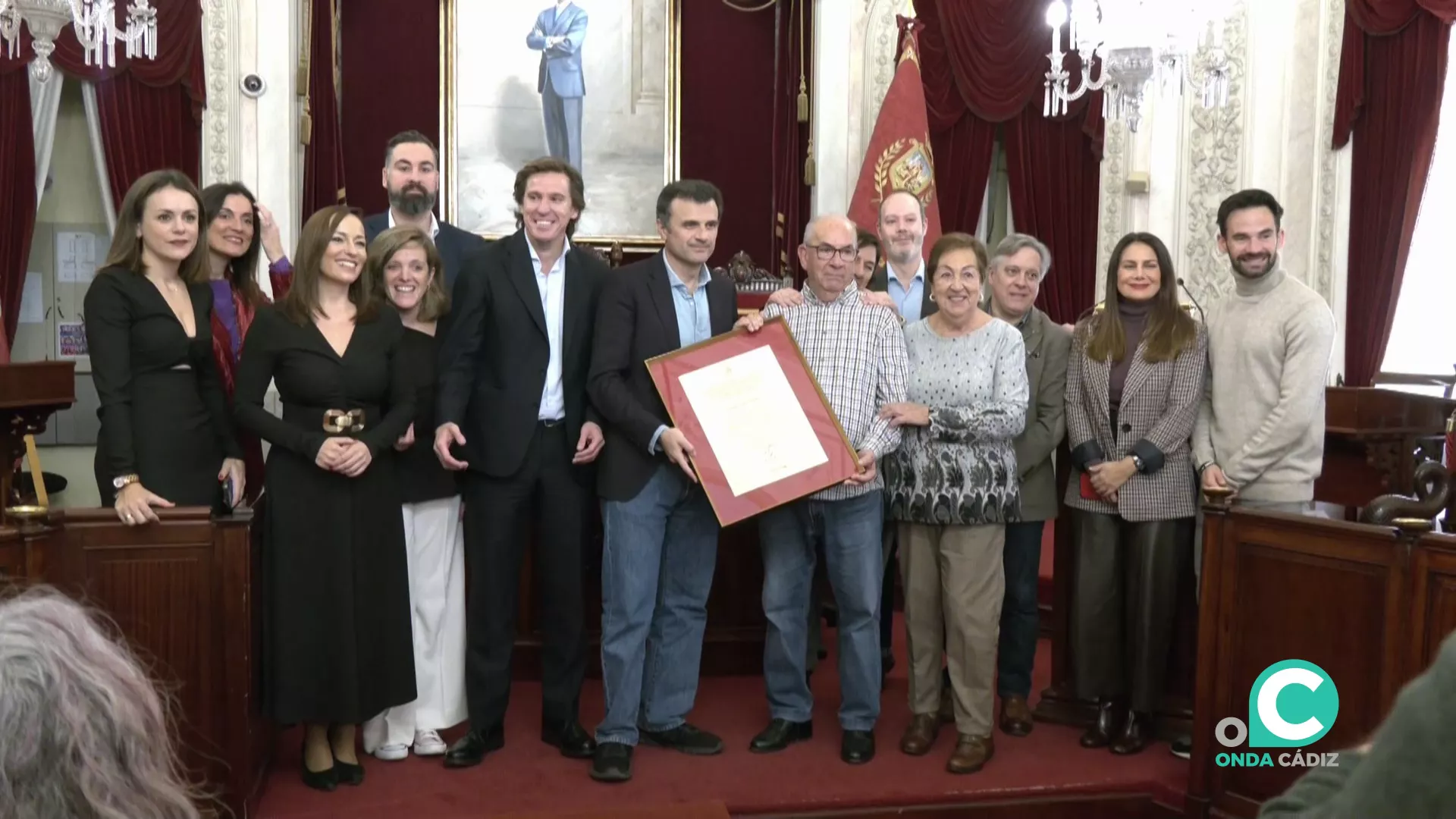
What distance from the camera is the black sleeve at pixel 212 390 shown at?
349 cm

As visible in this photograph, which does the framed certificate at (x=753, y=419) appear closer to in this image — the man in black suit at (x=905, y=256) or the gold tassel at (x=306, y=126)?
the man in black suit at (x=905, y=256)

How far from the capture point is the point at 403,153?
4176 millimetres

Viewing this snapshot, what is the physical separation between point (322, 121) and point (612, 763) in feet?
15.3

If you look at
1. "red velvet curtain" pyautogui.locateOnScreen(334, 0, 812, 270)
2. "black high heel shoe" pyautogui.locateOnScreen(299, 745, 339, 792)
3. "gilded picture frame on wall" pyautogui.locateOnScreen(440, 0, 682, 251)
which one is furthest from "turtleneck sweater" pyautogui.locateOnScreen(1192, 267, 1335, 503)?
"gilded picture frame on wall" pyautogui.locateOnScreen(440, 0, 682, 251)

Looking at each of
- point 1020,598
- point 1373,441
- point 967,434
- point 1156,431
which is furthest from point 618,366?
point 1373,441

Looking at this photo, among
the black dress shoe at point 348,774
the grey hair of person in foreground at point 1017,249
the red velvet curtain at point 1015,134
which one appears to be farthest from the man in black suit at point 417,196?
the red velvet curtain at point 1015,134

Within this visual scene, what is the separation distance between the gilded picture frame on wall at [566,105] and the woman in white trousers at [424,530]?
12.1ft

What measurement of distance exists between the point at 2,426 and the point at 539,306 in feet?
8.48

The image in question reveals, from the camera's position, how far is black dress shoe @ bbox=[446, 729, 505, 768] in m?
3.62

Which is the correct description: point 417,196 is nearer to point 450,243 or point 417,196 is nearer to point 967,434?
point 450,243

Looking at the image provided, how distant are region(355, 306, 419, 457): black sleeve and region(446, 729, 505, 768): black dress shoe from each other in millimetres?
887

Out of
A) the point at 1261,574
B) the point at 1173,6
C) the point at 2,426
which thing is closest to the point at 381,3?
the point at 2,426

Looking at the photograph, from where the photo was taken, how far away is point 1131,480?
379cm

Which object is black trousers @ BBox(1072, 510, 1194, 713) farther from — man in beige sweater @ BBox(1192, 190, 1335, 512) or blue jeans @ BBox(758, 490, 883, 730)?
blue jeans @ BBox(758, 490, 883, 730)
